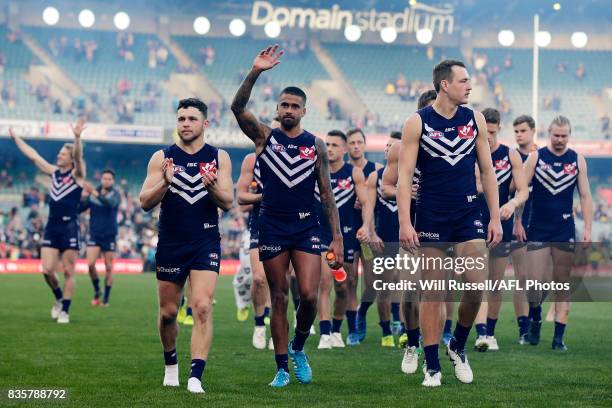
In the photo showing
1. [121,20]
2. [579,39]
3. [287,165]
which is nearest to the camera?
[287,165]

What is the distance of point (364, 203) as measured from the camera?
1345 cm

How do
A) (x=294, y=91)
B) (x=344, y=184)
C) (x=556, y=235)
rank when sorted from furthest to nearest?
1. (x=344, y=184)
2. (x=556, y=235)
3. (x=294, y=91)

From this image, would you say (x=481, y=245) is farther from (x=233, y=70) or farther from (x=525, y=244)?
(x=233, y=70)

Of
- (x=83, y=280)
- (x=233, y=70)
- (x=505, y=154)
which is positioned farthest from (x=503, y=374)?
(x=233, y=70)

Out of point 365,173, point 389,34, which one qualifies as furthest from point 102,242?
point 389,34

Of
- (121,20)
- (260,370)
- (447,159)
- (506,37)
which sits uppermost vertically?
(121,20)

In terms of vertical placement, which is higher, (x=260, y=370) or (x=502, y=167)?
(x=502, y=167)

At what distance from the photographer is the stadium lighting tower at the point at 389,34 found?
52.3 metres

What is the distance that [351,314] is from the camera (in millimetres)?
14203

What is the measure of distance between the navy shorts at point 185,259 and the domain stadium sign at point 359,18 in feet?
144

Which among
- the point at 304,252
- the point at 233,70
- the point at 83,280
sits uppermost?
the point at 233,70

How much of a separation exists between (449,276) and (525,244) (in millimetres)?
4937

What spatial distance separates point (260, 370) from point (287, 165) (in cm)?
230

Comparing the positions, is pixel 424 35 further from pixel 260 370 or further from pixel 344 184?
pixel 260 370
